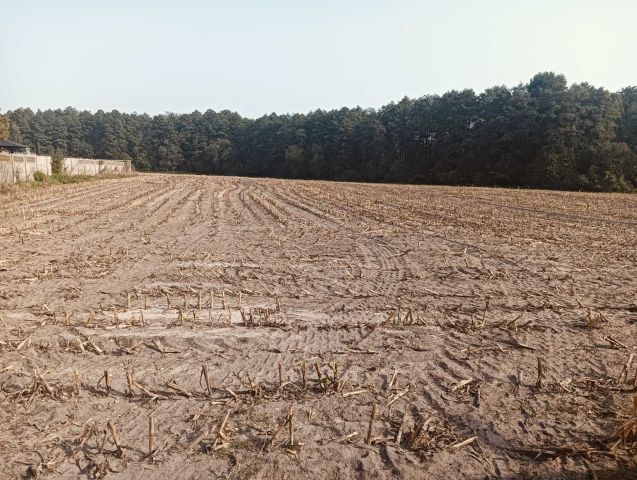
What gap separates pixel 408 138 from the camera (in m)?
75.4

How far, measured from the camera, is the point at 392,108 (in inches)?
3305

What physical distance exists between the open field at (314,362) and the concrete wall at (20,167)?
16.2 metres

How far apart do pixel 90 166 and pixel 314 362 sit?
45921 millimetres

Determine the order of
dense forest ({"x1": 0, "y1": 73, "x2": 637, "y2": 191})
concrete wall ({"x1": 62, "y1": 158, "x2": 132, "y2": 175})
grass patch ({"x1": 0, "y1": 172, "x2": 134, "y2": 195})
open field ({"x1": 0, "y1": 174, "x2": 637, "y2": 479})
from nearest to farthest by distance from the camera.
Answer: open field ({"x1": 0, "y1": 174, "x2": 637, "y2": 479}), grass patch ({"x1": 0, "y1": 172, "x2": 134, "y2": 195}), concrete wall ({"x1": 62, "y1": 158, "x2": 132, "y2": 175}), dense forest ({"x1": 0, "y1": 73, "x2": 637, "y2": 191})

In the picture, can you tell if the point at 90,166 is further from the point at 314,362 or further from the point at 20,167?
the point at 314,362

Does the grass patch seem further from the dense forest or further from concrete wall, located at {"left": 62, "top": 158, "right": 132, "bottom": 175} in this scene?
the dense forest

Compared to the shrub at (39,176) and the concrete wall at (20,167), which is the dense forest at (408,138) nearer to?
the concrete wall at (20,167)

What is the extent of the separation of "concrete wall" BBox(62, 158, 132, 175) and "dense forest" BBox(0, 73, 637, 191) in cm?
828

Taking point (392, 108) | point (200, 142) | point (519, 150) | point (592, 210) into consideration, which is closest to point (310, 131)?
point (392, 108)

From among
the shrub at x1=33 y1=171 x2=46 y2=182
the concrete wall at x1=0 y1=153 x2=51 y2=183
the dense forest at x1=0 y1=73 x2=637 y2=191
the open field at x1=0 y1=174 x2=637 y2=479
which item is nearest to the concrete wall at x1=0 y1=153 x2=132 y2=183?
the concrete wall at x1=0 y1=153 x2=51 y2=183

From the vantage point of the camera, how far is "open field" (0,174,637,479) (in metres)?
3.37

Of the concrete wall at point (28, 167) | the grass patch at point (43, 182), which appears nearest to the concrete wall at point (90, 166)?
the concrete wall at point (28, 167)

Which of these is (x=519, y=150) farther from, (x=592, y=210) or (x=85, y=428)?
(x=85, y=428)

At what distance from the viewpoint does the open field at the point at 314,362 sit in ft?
11.1
